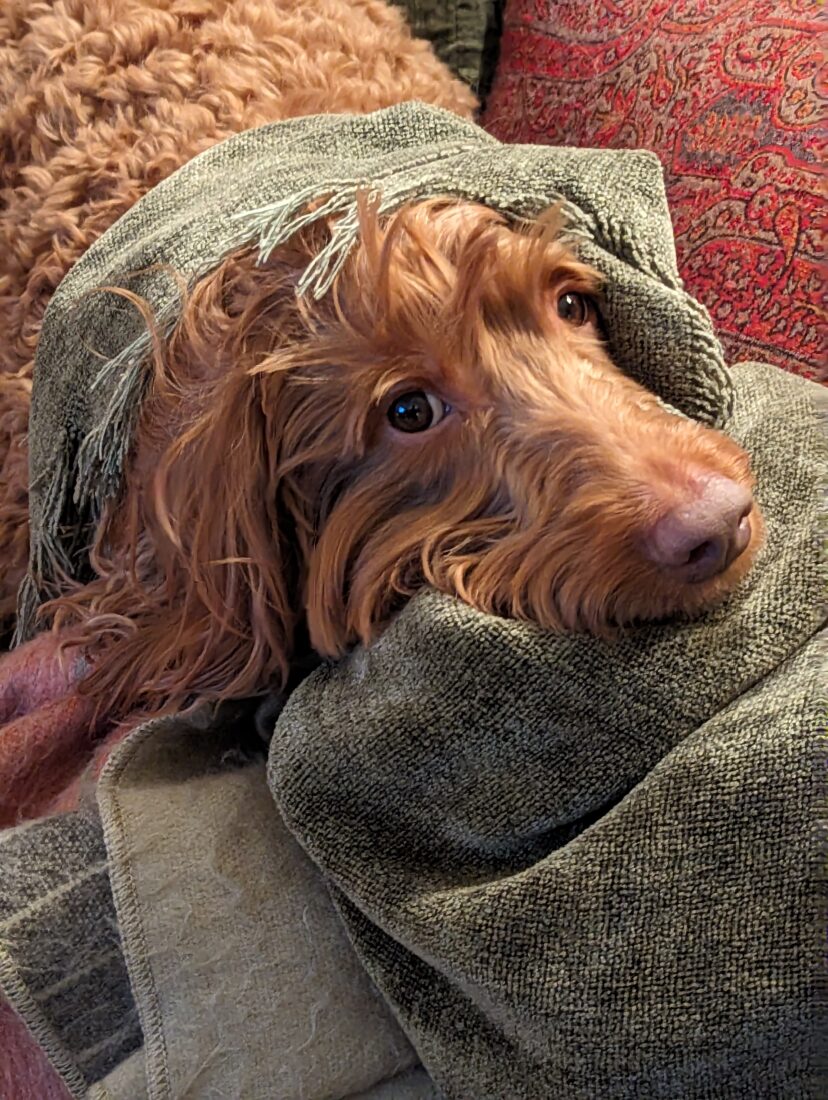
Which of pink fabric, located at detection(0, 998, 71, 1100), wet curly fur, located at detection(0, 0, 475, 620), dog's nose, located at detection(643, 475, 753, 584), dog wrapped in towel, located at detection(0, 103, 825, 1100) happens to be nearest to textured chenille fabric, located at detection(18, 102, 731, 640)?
dog wrapped in towel, located at detection(0, 103, 825, 1100)

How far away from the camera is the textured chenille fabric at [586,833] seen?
88 cm

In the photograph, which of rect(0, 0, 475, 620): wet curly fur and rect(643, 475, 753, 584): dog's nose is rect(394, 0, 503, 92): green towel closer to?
rect(0, 0, 475, 620): wet curly fur

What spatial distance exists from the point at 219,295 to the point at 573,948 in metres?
0.84

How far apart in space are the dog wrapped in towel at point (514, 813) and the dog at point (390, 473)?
1.7 inches

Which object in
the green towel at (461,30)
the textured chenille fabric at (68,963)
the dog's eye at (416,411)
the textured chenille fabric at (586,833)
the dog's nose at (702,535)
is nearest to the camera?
the textured chenille fabric at (586,833)

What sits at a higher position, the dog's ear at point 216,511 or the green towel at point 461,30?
the green towel at point 461,30

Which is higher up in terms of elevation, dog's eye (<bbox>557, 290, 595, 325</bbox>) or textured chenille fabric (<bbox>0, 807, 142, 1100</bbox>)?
dog's eye (<bbox>557, 290, 595, 325</bbox>)

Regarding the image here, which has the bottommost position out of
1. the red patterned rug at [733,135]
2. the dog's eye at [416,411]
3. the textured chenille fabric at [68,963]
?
the textured chenille fabric at [68,963]

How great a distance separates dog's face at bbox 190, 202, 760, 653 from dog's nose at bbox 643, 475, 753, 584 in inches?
1.4

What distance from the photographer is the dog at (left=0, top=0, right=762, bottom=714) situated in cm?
104

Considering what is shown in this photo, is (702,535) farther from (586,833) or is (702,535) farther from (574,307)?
(574,307)

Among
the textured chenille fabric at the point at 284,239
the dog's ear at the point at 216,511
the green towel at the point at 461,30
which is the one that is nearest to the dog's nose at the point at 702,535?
the textured chenille fabric at the point at 284,239

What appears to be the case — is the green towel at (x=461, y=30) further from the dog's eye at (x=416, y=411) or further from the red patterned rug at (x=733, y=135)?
the dog's eye at (x=416, y=411)

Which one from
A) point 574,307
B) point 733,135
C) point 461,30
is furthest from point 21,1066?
point 461,30
